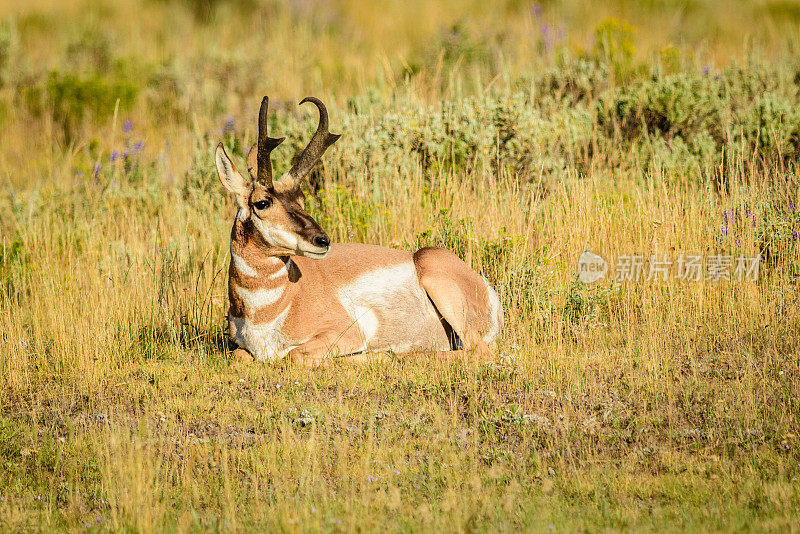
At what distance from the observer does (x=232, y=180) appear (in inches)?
275

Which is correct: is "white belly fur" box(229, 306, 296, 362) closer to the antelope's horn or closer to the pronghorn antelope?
the pronghorn antelope

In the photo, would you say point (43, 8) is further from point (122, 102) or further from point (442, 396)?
point (442, 396)

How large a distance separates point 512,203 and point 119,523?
5824 millimetres

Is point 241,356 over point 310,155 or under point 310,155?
under

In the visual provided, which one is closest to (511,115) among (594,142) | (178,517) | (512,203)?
(594,142)

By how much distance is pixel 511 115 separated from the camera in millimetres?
10844

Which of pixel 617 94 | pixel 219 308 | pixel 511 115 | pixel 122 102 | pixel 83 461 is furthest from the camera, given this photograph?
pixel 122 102

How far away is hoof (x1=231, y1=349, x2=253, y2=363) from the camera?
23.3ft

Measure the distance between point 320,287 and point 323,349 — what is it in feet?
1.92

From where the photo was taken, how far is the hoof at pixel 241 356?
280 inches

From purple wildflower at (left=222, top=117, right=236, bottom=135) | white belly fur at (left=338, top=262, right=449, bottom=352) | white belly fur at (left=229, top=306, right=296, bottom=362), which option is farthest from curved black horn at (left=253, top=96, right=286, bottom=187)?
purple wildflower at (left=222, top=117, right=236, bottom=135)

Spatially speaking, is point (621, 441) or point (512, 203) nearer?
point (621, 441)

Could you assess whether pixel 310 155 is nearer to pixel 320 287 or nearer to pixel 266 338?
pixel 320 287

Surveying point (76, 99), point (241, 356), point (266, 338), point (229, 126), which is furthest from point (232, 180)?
point (76, 99)
